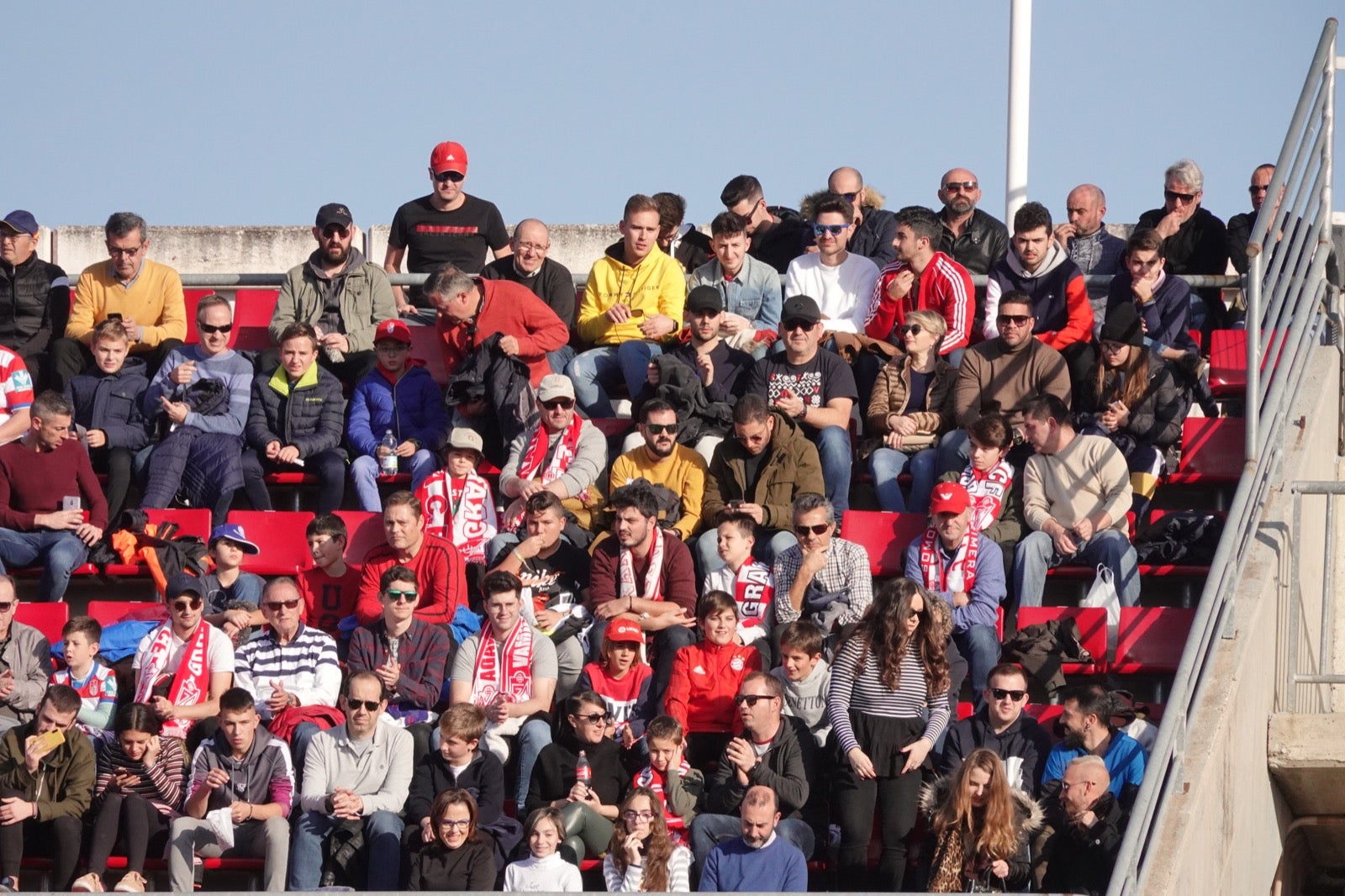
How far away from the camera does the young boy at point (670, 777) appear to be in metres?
9.27

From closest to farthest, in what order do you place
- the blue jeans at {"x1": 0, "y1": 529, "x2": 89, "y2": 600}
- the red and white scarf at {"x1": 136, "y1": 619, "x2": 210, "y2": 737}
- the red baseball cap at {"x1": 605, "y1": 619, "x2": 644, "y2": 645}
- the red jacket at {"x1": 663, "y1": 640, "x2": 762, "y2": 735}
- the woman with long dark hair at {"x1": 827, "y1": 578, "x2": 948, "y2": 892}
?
1. the woman with long dark hair at {"x1": 827, "y1": 578, "x2": 948, "y2": 892}
2. the red jacket at {"x1": 663, "y1": 640, "x2": 762, "y2": 735}
3. the red baseball cap at {"x1": 605, "y1": 619, "x2": 644, "y2": 645}
4. the red and white scarf at {"x1": 136, "y1": 619, "x2": 210, "y2": 737}
5. the blue jeans at {"x1": 0, "y1": 529, "x2": 89, "y2": 600}

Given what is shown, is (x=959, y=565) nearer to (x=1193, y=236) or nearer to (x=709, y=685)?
(x=709, y=685)

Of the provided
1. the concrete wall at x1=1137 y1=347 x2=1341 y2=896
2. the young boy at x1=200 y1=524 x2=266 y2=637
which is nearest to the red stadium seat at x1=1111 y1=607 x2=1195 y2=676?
the concrete wall at x1=1137 y1=347 x2=1341 y2=896

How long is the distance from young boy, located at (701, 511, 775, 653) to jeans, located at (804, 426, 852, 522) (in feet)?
2.58

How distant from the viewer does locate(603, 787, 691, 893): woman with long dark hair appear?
8961 millimetres

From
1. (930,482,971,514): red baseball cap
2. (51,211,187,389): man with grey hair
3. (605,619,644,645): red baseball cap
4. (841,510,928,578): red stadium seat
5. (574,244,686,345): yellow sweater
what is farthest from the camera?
(51,211,187,389): man with grey hair

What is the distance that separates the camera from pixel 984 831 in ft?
28.0

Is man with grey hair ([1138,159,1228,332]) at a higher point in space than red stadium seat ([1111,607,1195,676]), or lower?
higher

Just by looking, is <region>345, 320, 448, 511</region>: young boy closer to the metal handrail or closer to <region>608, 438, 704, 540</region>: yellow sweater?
<region>608, 438, 704, 540</region>: yellow sweater

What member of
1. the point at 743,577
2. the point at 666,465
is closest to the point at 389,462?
the point at 666,465

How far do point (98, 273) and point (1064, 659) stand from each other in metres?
6.27

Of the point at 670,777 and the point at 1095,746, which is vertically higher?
the point at 1095,746

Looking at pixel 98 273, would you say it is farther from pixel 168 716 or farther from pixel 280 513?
pixel 168 716

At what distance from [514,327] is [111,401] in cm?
228
